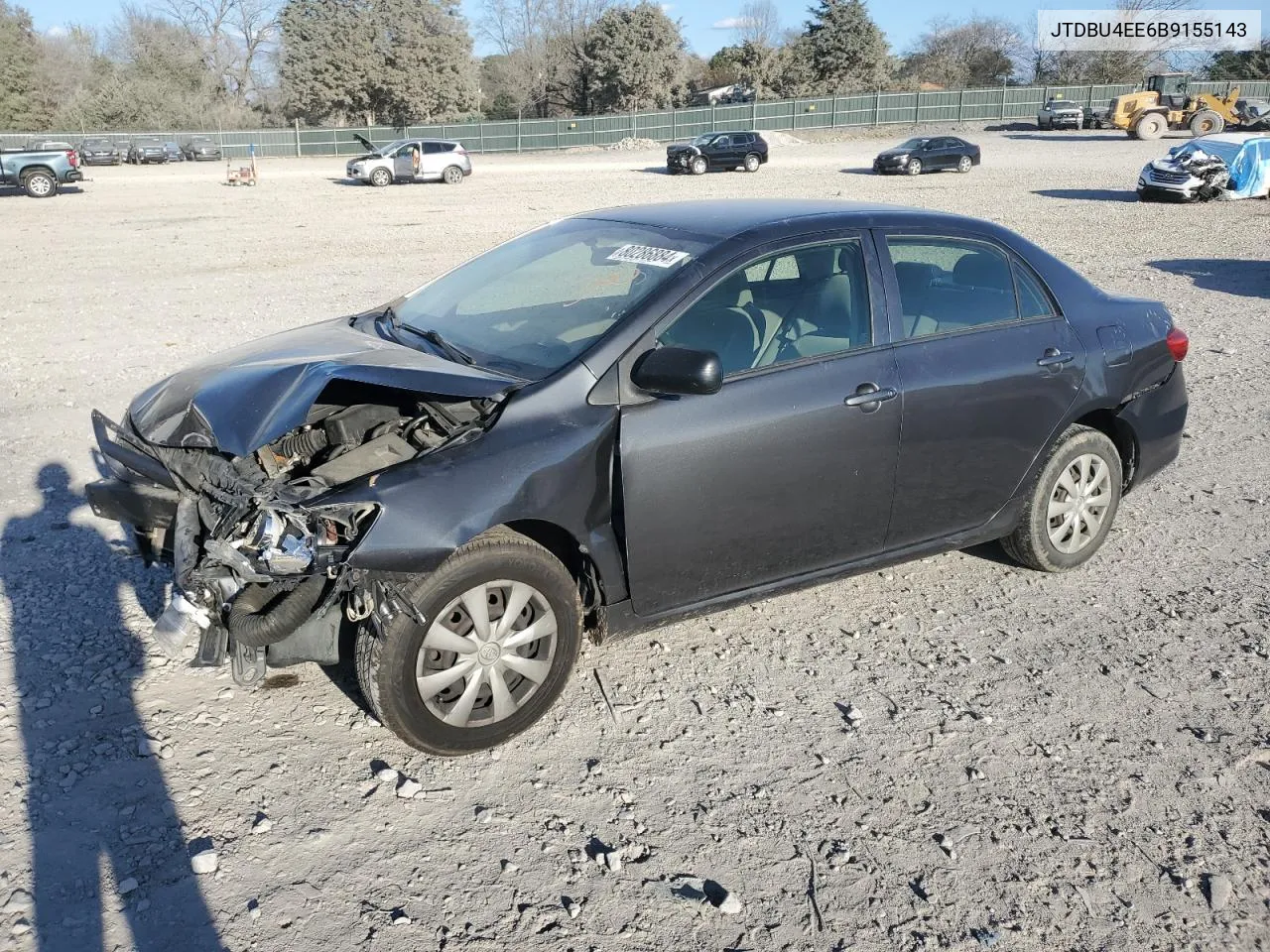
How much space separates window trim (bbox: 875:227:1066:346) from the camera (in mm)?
4180

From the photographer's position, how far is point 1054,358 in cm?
452

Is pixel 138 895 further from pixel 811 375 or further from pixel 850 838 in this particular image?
pixel 811 375

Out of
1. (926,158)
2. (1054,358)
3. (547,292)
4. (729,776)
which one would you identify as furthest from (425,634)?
(926,158)

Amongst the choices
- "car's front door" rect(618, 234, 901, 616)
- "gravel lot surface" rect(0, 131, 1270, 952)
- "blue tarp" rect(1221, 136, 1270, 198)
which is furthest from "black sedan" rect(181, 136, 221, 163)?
"car's front door" rect(618, 234, 901, 616)

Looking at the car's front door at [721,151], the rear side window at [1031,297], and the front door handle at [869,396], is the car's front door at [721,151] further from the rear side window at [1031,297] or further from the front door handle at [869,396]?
the front door handle at [869,396]

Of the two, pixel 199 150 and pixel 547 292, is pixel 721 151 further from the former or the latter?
pixel 547 292

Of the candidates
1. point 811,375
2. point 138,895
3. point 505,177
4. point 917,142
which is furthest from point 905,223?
point 505,177

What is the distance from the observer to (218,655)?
3.39m

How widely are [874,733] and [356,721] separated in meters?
1.87

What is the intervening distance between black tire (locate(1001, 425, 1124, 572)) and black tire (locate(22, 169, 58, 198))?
109 ft

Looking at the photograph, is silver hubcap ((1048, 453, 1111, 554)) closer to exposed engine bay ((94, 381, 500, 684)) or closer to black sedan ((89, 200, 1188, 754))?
black sedan ((89, 200, 1188, 754))

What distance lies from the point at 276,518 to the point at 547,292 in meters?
1.64

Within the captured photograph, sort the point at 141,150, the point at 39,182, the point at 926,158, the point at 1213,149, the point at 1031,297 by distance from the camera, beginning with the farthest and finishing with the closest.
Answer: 1. the point at 141,150
2. the point at 926,158
3. the point at 39,182
4. the point at 1213,149
5. the point at 1031,297

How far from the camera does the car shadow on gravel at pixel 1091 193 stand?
23908mm
